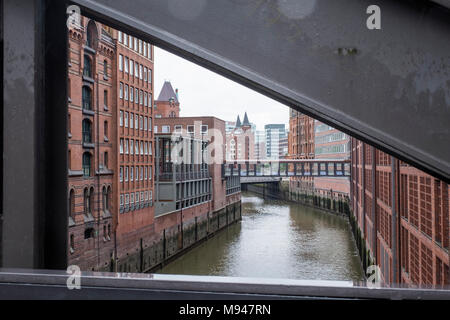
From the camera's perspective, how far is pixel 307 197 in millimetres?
50781

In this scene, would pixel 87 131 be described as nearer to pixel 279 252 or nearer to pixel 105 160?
pixel 105 160

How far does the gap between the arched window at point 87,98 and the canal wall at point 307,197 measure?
2561cm

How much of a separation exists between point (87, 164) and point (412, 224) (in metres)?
12.1

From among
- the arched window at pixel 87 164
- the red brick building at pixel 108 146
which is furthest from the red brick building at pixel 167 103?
the arched window at pixel 87 164

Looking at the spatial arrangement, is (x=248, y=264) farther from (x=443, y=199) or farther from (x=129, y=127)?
(x=443, y=199)

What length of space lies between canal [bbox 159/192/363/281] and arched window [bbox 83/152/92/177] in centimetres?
573

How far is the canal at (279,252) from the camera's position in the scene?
19516 mm

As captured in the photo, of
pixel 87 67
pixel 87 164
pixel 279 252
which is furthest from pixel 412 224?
pixel 279 252

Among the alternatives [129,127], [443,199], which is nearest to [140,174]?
[129,127]

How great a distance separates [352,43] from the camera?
1.33 metres

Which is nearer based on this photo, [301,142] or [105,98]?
[105,98]

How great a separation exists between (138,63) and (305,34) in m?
20.2

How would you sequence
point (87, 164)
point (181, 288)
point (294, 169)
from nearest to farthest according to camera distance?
point (181, 288) < point (87, 164) < point (294, 169)

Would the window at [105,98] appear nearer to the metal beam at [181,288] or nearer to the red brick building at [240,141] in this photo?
the metal beam at [181,288]
